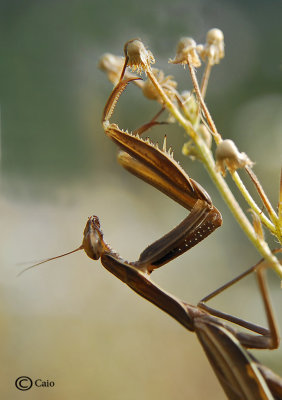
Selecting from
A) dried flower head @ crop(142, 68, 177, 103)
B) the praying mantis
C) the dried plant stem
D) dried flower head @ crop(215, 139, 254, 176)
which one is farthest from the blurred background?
dried flower head @ crop(215, 139, 254, 176)

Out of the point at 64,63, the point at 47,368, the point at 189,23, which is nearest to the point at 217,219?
the point at 47,368

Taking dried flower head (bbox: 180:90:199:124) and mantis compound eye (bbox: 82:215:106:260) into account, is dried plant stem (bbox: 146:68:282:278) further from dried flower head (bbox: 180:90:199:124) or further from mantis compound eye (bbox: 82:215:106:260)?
mantis compound eye (bbox: 82:215:106:260)

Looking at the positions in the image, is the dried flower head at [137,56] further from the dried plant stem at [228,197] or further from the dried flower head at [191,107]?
the dried flower head at [191,107]

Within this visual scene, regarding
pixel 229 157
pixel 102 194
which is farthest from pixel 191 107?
pixel 102 194

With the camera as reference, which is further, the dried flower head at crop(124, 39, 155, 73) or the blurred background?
the blurred background

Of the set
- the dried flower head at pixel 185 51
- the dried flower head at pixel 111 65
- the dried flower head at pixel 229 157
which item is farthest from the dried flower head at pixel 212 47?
the dried flower head at pixel 229 157

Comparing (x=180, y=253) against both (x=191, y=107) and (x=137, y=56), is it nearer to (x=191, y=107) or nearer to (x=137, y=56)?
(x=191, y=107)
